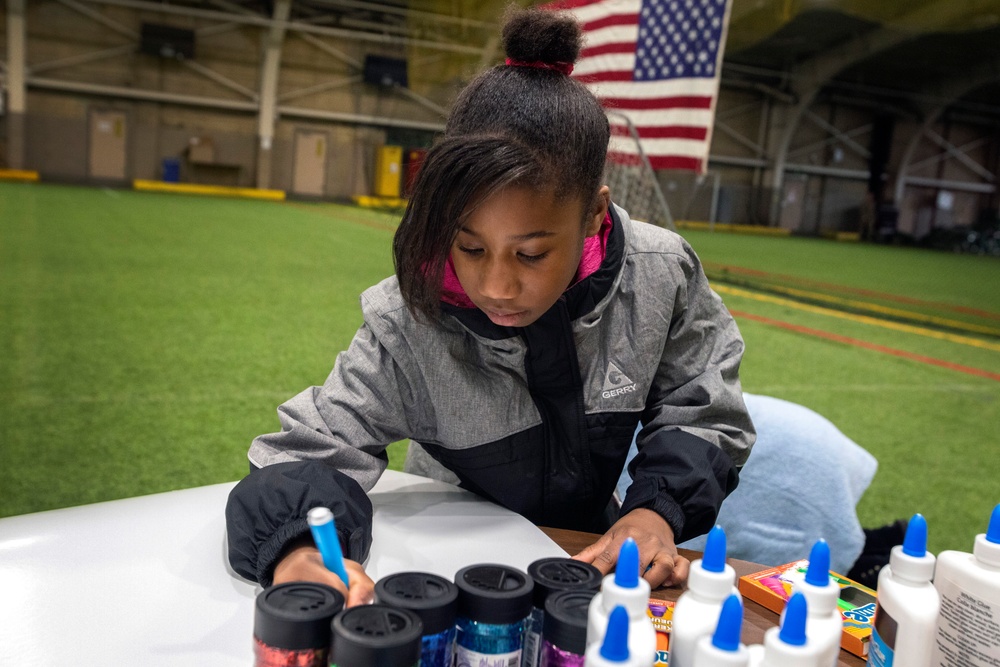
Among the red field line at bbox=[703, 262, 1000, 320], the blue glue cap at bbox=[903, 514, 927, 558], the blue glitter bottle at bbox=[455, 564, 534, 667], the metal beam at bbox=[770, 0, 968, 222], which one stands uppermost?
the metal beam at bbox=[770, 0, 968, 222]

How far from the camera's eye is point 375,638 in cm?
54

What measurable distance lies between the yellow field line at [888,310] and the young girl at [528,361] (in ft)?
20.6

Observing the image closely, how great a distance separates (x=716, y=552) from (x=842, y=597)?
42 centimetres

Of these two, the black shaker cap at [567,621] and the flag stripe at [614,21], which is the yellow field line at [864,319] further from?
the black shaker cap at [567,621]

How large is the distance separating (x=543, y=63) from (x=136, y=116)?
17.7m

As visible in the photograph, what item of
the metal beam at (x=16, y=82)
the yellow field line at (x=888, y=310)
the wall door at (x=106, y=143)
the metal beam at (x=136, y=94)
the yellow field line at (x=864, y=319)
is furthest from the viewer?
the wall door at (x=106, y=143)

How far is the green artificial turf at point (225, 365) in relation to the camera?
2.62 m

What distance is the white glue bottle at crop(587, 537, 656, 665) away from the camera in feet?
1.82

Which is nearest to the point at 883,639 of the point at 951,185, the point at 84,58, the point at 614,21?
the point at 614,21

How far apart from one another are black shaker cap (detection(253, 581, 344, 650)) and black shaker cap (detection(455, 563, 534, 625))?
0.09 m

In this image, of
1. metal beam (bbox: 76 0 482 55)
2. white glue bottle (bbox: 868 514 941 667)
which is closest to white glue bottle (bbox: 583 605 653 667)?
white glue bottle (bbox: 868 514 941 667)

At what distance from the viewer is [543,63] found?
1.11 metres

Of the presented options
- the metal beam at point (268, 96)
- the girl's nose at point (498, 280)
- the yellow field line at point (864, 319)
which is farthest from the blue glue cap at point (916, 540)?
the metal beam at point (268, 96)

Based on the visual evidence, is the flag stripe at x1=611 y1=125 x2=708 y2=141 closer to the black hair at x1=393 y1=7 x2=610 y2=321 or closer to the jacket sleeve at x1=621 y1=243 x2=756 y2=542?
the jacket sleeve at x1=621 y1=243 x2=756 y2=542
